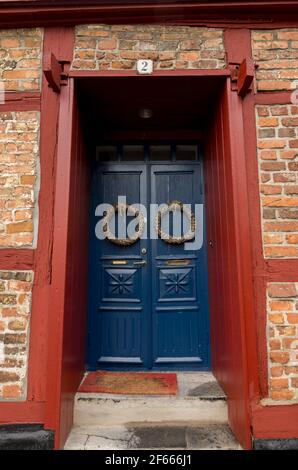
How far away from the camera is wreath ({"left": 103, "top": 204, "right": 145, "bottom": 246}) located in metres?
3.53

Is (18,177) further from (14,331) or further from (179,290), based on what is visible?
(179,290)

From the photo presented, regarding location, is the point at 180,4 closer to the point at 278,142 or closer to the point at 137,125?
the point at 137,125

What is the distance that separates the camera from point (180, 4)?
272 cm

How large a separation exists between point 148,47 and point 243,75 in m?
0.87

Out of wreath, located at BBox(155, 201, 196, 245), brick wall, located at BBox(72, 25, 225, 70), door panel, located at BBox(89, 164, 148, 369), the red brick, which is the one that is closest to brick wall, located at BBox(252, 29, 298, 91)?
brick wall, located at BBox(72, 25, 225, 70)

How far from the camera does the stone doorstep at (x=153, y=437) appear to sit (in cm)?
239

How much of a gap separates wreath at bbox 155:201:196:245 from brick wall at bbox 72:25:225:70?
1391 millimetres

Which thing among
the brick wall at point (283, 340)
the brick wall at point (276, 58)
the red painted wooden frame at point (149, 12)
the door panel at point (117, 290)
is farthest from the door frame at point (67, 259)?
the door panel at point (117, 290)

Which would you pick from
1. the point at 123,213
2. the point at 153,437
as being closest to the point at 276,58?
the point at 123,213

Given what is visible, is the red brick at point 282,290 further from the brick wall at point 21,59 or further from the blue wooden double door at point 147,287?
the brick wall at point 21,59

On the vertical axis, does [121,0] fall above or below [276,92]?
above

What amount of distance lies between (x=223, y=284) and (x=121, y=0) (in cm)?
259

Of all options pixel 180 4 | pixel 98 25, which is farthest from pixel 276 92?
pixel 98 25

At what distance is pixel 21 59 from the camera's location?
2.79m
